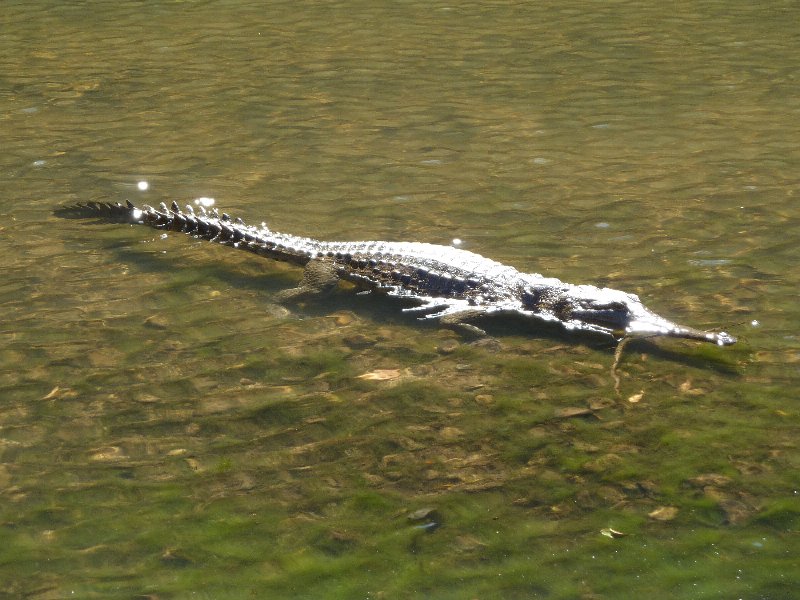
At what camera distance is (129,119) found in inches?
457

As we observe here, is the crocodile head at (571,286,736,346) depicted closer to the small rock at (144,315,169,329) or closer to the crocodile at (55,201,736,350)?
the crocodile at (55,201,736,350)

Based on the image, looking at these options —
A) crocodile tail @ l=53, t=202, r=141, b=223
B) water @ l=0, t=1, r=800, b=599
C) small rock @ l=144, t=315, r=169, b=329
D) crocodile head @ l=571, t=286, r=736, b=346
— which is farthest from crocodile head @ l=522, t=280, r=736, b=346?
crocodile tail @ l=53, t=202, r=141, b=223

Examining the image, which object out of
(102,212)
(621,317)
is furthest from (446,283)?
(102,212)

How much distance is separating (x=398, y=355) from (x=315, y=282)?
49.0 inches

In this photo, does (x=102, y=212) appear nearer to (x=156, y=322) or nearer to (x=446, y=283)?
Answer: (x=156, y=322)

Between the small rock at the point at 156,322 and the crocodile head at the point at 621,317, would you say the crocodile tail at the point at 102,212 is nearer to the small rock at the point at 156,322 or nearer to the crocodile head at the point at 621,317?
the small rock at the point at 156,322

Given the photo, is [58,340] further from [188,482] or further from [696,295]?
[696,295]

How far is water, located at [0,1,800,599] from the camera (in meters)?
4.51

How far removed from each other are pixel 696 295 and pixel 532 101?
17.9ft

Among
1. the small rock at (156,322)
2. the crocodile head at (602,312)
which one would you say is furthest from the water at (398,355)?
the crocodile head at (602,312)

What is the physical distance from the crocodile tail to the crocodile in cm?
40

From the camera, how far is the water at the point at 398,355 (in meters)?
4.51

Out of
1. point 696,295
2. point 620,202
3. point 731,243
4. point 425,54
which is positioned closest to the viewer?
point 696,295

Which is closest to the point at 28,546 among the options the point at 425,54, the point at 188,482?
the point at 188,482
